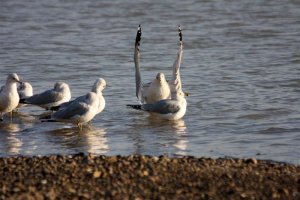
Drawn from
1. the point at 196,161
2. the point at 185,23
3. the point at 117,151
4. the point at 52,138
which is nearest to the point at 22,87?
the point at 52,138

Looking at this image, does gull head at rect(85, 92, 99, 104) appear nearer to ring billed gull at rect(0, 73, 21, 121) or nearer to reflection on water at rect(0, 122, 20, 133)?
reflection on water at rect(0, 122, 20, 133)

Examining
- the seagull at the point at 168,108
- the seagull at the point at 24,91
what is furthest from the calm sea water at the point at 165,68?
the seagull at the point at 24,91

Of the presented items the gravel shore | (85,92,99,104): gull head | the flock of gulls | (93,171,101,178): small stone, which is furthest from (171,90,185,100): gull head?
(93,171,101,178): small stone

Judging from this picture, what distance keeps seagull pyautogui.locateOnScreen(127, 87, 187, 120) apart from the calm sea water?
0.48ft

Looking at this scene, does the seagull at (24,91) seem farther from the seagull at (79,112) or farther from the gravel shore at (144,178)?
the gravel shore at (144,178)

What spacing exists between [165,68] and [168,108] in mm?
4137

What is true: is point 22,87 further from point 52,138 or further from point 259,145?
point 259,145

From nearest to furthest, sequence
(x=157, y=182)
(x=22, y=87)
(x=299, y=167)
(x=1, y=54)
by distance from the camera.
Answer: (x=157, y=182), (x=299, y=167), (x=22, y=87), (x=1, y=54)

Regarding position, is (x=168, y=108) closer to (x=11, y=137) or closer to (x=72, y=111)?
(x=72, y=111)

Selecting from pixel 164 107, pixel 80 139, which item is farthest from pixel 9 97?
pixel 164 107

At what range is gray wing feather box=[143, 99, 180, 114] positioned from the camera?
40.4ft

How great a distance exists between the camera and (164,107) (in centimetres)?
1241

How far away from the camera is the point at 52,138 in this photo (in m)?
11.3

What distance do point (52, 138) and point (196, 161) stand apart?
2942mm
